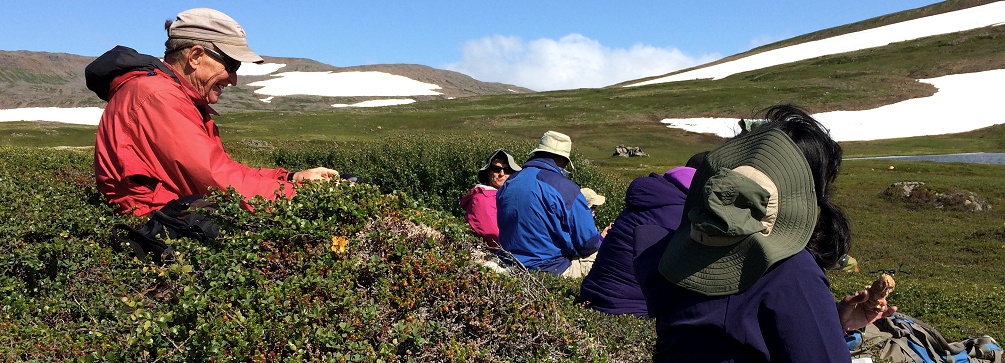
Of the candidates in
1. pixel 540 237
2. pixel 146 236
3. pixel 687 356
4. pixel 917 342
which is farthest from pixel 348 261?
pixel 917 342

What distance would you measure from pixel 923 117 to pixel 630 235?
217ft

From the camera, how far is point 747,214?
2.55 m

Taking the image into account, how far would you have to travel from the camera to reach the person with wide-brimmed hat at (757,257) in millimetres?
2559

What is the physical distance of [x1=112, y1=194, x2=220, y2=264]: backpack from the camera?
4.17 meters

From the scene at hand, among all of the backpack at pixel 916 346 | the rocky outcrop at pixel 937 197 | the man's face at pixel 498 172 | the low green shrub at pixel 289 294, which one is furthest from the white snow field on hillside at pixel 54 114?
the backpack at pixel 916 346

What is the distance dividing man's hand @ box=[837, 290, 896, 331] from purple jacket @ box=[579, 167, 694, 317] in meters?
1.48

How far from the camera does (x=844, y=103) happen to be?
224 ft

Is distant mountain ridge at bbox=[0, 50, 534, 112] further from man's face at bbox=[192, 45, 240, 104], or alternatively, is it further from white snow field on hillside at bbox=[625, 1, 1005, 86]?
man's face at bbox=[192, 45, 240, 104]

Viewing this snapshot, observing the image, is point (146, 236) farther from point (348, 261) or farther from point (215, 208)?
point (348, 261)

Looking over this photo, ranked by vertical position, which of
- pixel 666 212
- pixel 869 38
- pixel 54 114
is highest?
pixel 869 38

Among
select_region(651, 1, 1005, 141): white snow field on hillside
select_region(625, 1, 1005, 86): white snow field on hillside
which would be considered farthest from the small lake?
select_region(625, 1, 1005, 86): white snow field on hillside

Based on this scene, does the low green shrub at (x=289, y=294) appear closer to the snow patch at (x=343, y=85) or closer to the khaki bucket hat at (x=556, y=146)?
the khaki bucket hat at (x=556, y=146)

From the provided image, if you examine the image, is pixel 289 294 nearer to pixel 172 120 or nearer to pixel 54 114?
pixel 172 120

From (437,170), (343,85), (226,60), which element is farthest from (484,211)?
(343,85)
